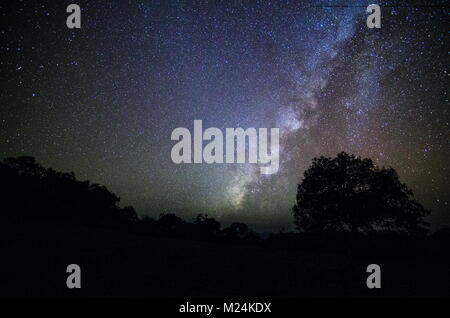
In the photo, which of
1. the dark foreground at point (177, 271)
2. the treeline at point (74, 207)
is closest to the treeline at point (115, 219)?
the treeline at point (74, 207)

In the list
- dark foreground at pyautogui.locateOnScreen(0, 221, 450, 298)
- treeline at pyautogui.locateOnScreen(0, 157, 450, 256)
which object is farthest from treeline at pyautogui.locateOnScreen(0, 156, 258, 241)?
dark foreground at pyautogui.locateOnScreen(0, 221, 450, 298)

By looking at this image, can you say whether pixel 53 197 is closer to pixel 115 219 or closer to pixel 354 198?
pixel 115 219

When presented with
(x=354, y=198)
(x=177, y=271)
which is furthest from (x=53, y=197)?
(x=354, y=198)

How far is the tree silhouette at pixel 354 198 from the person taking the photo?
1559 centimetres

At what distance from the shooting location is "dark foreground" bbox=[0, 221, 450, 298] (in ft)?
19.2

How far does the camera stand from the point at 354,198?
51.9 ft

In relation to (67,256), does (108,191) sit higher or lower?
higher

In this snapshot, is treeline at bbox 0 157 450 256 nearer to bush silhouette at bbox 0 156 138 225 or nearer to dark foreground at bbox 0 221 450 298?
bush silhouette at bbox 0 156 138 225

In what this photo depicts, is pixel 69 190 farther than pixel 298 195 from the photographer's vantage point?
No

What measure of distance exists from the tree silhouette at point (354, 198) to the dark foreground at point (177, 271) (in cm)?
536
